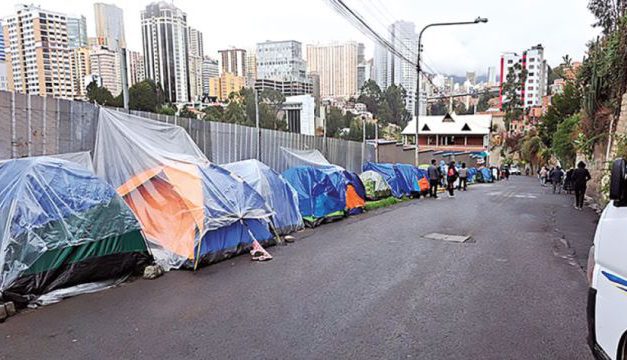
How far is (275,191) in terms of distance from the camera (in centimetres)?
927

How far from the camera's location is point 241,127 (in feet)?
34.3

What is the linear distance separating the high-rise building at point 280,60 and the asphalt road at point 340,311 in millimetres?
21100

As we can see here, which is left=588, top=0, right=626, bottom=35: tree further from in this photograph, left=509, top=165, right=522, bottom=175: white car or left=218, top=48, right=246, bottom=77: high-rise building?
left=509, top=165, right=522, bottom=175: white car

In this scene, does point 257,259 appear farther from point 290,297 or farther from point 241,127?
point 241,127

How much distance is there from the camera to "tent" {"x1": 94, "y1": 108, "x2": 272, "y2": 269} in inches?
264

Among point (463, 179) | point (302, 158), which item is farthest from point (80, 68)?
point (463, 179)

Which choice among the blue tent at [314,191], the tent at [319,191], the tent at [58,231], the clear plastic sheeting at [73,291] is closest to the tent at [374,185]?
the tent at [319,191]

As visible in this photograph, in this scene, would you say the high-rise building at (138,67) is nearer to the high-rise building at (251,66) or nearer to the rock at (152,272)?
the rock at (152,272)

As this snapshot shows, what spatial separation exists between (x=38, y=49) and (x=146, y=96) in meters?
5.96

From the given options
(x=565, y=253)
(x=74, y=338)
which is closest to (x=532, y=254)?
(x=565, y=253)

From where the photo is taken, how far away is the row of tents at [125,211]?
5.02 m

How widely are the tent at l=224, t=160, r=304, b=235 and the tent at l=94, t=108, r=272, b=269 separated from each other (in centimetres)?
111

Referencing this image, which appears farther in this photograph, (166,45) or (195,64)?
(195,64)

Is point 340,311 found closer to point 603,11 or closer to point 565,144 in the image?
point 603,11
